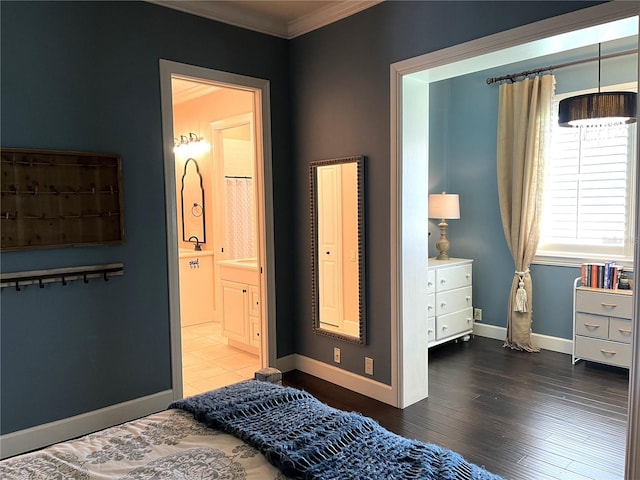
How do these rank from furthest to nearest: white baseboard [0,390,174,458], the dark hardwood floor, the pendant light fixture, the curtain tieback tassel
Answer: the curtain tieback tassel < the pendant light fixture < white baseboard [0,390,174,458] < the dark hardwood floor

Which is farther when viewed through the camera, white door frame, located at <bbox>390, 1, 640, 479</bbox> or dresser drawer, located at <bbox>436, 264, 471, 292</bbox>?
dresser drawer, located at <bbox>436, 264, 471, 292</bbox>

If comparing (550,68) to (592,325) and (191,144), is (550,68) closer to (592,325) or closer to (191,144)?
(592,325)

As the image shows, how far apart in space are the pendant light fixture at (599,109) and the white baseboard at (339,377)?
7.57 ft

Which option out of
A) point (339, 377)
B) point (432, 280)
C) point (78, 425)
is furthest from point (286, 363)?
point (78, 425)

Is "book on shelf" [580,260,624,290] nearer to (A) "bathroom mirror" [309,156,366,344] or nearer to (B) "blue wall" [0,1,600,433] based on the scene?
(B) "blue wall" [0,1,600,433]

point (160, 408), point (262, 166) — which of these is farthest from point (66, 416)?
point (262, 166)

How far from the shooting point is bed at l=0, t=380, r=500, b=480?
1.39m

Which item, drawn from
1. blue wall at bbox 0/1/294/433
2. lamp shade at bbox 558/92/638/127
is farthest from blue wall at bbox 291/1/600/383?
lamp shade at bbox 558/92/638/127

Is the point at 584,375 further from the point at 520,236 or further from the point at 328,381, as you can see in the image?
the point at 328,381

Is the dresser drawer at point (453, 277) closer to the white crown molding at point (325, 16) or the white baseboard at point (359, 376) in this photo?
the white baseboard at point (359, 376)

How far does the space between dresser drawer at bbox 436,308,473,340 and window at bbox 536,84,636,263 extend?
0.91 metres

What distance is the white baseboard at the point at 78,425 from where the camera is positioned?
268 centimetres

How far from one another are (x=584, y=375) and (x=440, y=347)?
1300 millimetres

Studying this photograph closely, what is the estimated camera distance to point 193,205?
6.28 metres
